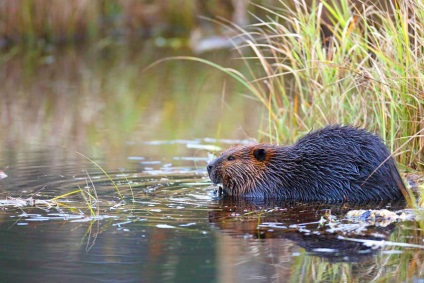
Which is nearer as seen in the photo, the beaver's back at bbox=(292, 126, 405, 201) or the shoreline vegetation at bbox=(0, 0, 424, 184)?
the beaver's back at bbox=(292, 126, 405, 201)

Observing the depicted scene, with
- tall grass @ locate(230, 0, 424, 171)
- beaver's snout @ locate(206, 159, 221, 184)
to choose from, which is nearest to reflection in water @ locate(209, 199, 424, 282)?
beaver's snout @ locate(206, 159, 221, 184)

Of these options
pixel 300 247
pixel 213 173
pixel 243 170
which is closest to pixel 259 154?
pixel 243 170

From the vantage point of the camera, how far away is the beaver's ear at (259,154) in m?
5.75

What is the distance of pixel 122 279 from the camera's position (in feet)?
11.9

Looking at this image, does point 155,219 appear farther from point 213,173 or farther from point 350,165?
point 350,165

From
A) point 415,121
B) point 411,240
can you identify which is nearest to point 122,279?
point 411,240

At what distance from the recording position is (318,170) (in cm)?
550

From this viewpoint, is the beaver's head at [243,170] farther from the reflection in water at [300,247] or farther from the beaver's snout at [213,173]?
the reflection in water at [300,247]

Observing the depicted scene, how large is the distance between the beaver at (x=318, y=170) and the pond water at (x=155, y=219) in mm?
196

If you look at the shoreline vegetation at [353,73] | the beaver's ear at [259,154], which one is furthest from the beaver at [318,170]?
the shoreline vegetation at [353,73]

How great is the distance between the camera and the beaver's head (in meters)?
5.66

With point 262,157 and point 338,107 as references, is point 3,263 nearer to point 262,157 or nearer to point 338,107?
point 262,157

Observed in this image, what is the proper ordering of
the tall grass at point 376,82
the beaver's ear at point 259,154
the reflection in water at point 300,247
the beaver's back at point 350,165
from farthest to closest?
the beaver's ear at point 259,154 → the tall grass at point 376,82 → the beaver's back at point 350,165 → the reflection in water at point 300,247

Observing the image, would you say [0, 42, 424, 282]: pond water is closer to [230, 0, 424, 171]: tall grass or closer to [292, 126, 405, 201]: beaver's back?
[292, 126, 405, 201]: beaver's back
